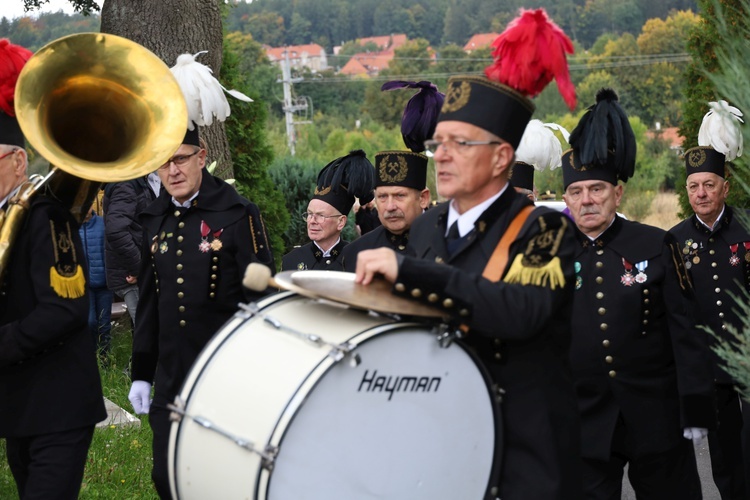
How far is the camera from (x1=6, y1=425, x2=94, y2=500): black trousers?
14.3 feet

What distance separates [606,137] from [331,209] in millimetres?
2407

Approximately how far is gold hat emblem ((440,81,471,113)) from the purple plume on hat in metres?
1.99

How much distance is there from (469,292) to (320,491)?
724mm

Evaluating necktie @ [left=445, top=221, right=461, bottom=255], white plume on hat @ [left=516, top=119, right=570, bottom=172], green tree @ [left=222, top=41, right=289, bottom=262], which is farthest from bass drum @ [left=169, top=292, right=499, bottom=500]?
green tree @ [left=222, top=41, right=289, bottom=262]

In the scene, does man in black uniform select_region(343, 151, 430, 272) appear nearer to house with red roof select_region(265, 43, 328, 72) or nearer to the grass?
the grass

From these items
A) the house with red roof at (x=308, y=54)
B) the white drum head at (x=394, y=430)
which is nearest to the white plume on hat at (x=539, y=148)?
the white drum head at (x=394, y=430)

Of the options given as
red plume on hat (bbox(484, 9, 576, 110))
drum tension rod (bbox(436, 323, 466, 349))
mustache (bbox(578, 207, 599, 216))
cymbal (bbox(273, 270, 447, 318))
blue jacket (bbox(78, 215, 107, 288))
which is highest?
red plume on hat (bbox(484, 9, 576, 110))

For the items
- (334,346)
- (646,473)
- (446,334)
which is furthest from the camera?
(646,473)

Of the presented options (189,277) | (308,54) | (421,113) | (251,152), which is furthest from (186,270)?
(308,54)

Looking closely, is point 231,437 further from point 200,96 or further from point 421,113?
point 421,113

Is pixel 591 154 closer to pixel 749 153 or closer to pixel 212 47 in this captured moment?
pixel 749 153

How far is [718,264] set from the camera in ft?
23.0

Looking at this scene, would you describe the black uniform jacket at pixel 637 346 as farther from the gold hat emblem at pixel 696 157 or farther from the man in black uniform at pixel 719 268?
the gold hat emblem at pixel 696 157

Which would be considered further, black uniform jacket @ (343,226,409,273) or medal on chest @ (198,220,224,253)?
black uniform jacket @ (343,226,409,273)
